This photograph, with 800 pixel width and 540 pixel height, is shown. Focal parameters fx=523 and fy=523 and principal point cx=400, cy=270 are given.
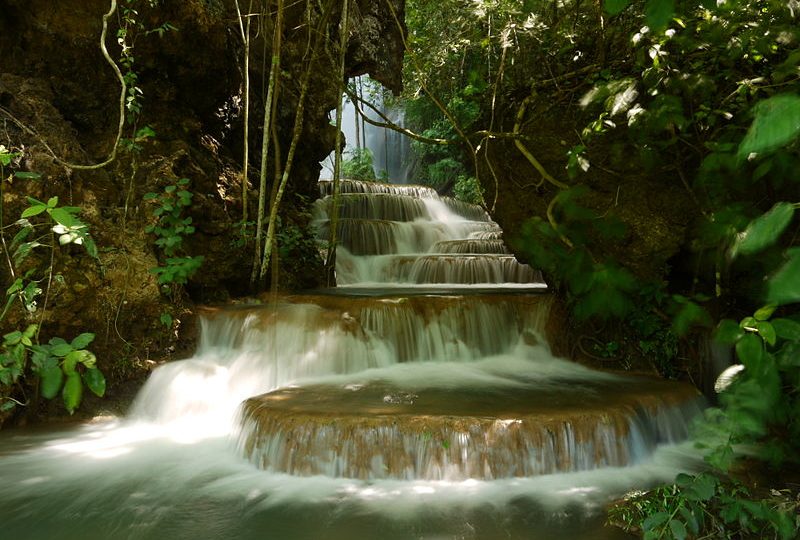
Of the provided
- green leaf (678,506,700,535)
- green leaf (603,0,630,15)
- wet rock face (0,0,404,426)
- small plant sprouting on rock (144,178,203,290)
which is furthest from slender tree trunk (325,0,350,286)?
green leaf (678,506,700,535)

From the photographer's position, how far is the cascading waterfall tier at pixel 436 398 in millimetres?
3486

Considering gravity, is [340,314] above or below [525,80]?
below

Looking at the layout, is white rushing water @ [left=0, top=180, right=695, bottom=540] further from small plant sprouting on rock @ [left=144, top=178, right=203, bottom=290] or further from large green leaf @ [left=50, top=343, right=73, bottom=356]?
large green leaf @ [left=50, top=343, right=73, bottom=356]

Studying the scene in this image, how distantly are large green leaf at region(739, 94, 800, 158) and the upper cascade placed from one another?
7.06 meters

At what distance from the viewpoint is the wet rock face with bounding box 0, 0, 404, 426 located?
5.17 m

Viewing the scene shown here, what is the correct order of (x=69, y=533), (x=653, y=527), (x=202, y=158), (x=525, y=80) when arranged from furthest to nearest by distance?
(x=202, y=158) < (x=525, y=80) < (x=69, y=533) < (x=653, y=527)

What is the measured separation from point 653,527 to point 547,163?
13.6 feet

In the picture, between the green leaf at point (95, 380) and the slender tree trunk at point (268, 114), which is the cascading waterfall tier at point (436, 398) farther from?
the green leaf at point (95, 380)

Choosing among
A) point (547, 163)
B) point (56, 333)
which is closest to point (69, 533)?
point (56, 333)

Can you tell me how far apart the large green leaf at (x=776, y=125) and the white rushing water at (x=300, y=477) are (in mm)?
2330

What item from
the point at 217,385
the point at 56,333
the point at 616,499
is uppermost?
the point at 56,333

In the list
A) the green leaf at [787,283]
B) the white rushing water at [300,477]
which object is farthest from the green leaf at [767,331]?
the white rushing water at [300,477]

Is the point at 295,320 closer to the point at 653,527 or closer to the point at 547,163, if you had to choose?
the point at 547,163

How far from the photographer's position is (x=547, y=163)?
582cm
